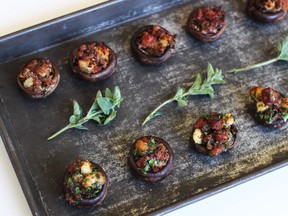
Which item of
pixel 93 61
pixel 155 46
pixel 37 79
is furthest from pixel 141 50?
pixel 37 79

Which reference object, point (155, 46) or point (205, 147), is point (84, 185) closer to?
point (205, 147)

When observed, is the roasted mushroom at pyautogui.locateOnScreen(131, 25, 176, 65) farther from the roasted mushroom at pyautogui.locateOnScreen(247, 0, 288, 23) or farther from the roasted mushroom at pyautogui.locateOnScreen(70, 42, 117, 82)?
the roasted mushroom at pyautogui.locateOnScreen(247, 0, 288, 23)

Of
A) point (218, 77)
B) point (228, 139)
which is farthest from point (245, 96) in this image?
point (228, 139)

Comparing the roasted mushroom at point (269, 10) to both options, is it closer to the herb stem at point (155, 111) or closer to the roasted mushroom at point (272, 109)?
the roasted mushroom at point (272, 109)

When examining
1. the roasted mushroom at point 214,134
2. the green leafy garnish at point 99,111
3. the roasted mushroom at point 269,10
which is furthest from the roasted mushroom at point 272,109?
the green leafy garnish at point 99,111

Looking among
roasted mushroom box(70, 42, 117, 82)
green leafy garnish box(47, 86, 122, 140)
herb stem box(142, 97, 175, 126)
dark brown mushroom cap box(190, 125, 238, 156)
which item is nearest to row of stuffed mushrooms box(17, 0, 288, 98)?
roasted mushroom box(70, 42, 117, 82)

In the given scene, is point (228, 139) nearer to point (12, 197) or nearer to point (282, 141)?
point (282, 141)
